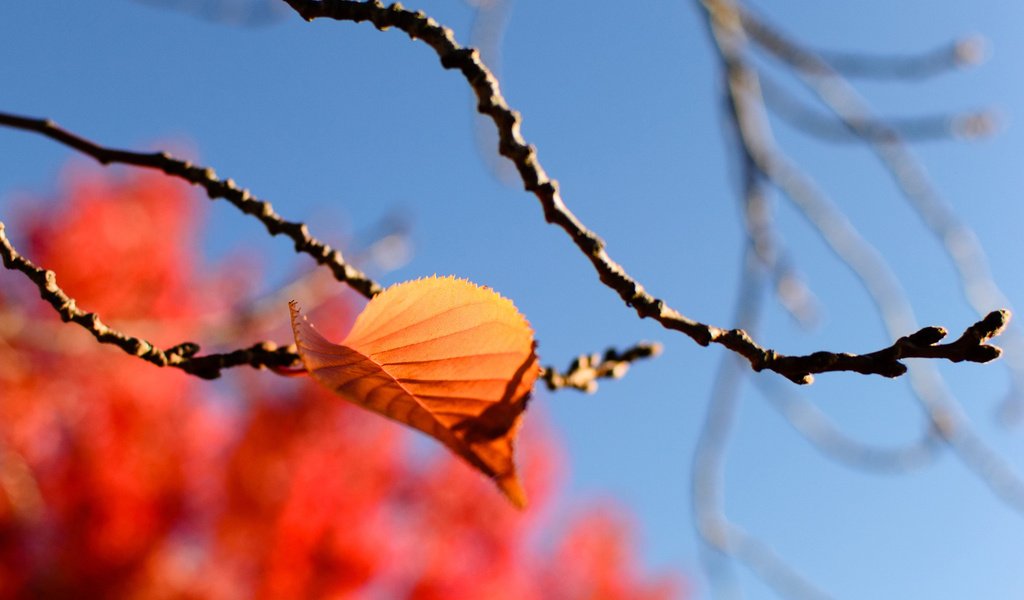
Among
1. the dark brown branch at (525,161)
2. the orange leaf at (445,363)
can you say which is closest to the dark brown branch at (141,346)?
the orange leaf at (445,363)

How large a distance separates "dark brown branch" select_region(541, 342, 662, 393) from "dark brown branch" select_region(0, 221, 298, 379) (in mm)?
153

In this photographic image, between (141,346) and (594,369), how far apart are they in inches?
10.3

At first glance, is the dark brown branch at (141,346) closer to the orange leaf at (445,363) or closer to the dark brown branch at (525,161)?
the orange leaf at (445,363)

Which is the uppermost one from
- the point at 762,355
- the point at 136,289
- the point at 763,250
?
the point at 136,289

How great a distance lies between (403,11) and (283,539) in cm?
706

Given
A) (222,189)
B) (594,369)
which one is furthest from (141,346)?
(594,369)

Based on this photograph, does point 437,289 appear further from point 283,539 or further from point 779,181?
point 283,539

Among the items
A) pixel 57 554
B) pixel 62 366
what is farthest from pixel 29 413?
pixel 57 554

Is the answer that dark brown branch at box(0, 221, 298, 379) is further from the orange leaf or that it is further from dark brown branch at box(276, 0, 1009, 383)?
dark brown branch at box(276, 0, 1009, 383)

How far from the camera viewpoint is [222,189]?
0.42 meters

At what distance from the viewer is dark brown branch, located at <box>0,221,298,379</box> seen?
35 centimetres

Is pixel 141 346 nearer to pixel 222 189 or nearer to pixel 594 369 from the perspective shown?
pixel 222 189

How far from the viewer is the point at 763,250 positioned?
1.09 meters

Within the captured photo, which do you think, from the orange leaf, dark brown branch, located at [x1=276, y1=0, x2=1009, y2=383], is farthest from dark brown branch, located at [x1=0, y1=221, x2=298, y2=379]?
dark brown branch, located at [x1=276, y1=0, x2=1009, y2=383]
